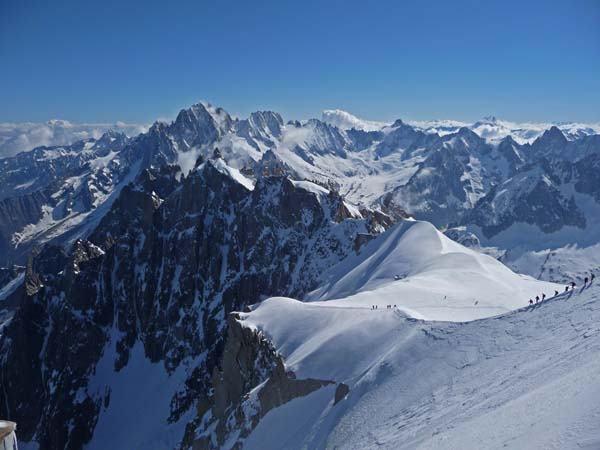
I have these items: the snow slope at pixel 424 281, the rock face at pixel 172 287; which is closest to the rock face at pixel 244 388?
the snow slope at pixel 424 281

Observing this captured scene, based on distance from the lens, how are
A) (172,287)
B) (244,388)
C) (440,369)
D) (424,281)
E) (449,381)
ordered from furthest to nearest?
(172,287) < (424,281) < (244,388) < (440,369) < (449,381)

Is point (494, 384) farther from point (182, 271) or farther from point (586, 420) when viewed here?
point (182, 271)

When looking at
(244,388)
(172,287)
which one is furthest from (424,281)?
(172,287)

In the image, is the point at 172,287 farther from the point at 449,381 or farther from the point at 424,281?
the point at 449,381

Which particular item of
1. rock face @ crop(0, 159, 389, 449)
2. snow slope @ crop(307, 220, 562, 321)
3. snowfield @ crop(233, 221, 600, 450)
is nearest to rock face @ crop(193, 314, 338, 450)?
snowfield @ crop(233, 221, 600, 450)

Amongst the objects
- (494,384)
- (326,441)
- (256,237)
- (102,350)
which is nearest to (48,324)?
(102,350)

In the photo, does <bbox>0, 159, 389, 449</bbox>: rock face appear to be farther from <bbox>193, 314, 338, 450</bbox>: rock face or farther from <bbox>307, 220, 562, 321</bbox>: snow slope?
<bbox>193, 314, 338, 450</bbox>: rock face
